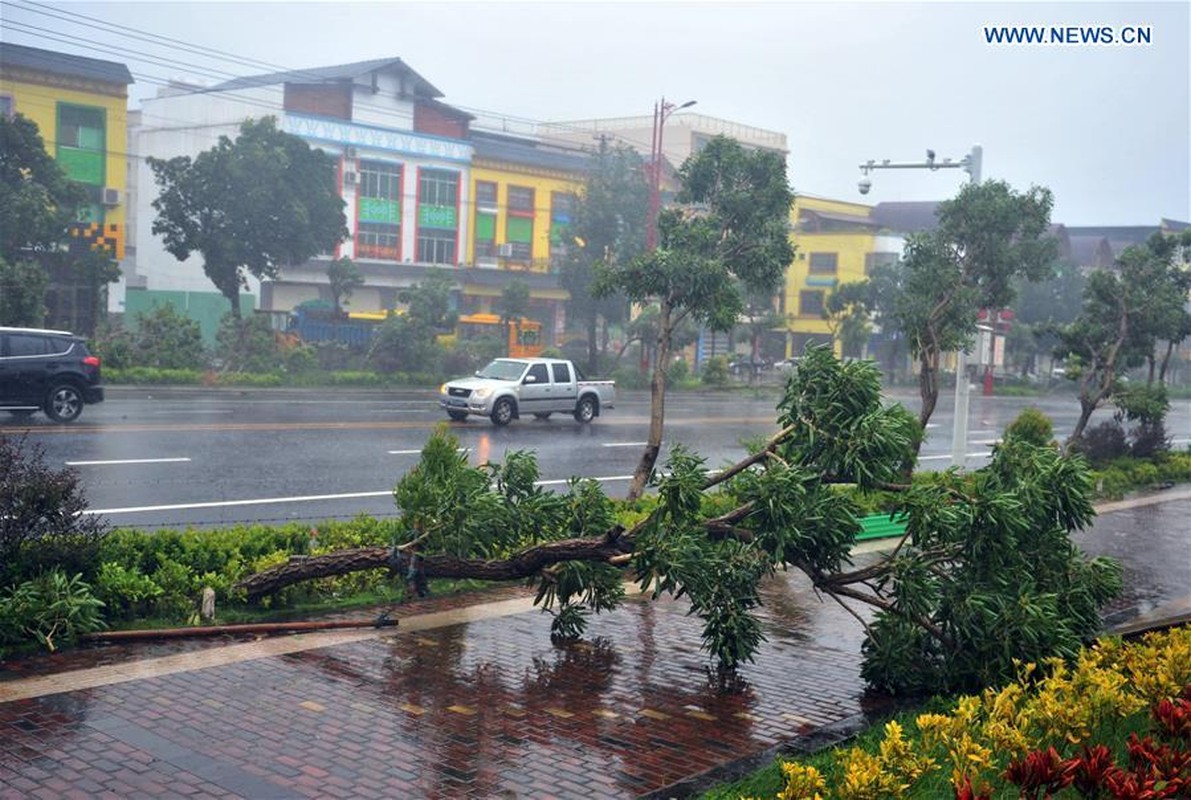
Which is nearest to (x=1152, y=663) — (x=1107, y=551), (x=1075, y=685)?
(x=1075, y=685)

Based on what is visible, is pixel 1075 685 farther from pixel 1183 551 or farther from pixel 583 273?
pixel 583 273

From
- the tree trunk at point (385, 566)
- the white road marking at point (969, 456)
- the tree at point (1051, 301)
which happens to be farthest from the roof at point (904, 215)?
the tree trunk at point (385, 566)

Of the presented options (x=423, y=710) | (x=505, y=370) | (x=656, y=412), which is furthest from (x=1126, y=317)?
(x=423, y=710)

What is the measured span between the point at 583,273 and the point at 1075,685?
1788 inches

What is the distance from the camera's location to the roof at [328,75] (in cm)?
5503

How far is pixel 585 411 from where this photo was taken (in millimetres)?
30219

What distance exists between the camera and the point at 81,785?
6324 mm

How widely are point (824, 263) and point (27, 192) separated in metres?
50.3

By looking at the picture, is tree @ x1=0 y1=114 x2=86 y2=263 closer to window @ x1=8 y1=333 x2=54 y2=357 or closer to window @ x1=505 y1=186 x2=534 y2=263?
window @ x1=8 y1=333 x2=54 y2=357

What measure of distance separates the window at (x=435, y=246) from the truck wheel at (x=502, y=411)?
108 ft

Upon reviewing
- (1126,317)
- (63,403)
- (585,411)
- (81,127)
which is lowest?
(585,411)

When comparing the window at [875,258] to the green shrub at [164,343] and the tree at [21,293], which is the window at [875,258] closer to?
the green shrub at [164,343]

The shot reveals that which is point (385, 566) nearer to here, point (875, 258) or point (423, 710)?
point (423, 710)

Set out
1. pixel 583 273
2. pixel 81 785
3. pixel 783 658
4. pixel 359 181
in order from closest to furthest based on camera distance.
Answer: pixel 81 785 → pixel 783 658 → pixel 583 273 → pixel 359 181
